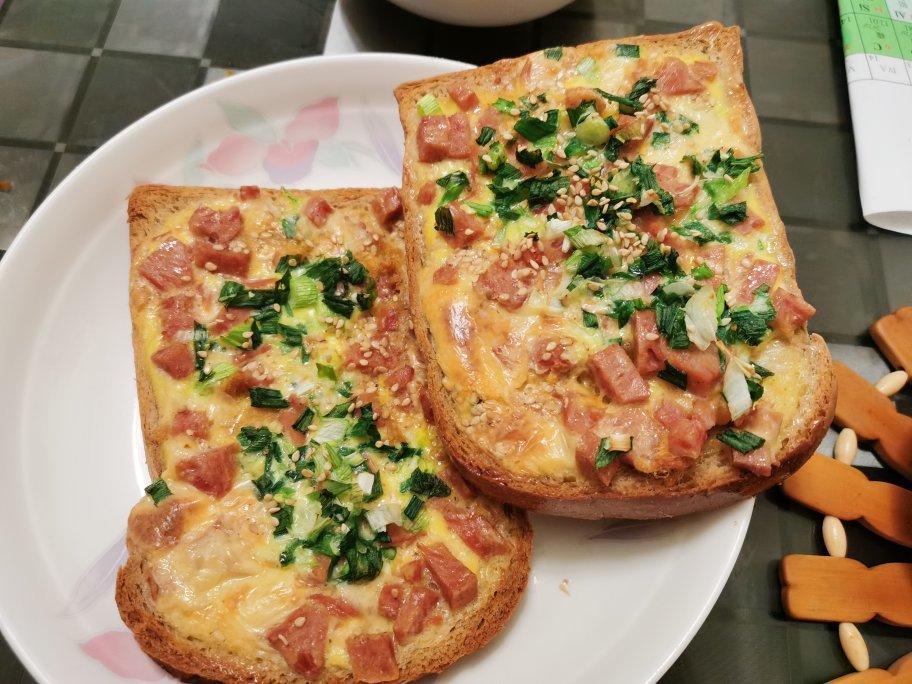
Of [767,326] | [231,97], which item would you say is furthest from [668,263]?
[231,97]

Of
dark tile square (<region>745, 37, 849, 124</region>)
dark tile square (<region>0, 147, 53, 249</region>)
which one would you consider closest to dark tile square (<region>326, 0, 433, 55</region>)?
dark tile square (<region>0, 147, 53, 249</region>)

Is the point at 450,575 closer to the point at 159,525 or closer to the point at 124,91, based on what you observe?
the point at 159,525

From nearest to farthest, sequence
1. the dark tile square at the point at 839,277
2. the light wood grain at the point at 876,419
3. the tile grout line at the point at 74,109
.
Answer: the light wood grain at the point at 876,419 → the dark tile square at the point at 839,277 → the tile grout line at the point at 74,109

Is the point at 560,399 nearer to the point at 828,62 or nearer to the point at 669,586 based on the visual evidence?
the point at 669,586

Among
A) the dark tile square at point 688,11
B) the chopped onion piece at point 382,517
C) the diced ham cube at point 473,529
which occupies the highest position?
the dark tile square at point 688,11

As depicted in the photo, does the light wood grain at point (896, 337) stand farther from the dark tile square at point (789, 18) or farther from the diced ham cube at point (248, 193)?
the diced ham cube at point (248, 193)

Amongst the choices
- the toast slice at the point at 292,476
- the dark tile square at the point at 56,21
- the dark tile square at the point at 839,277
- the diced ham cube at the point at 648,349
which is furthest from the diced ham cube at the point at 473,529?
the dark tile square at the point at 56,21

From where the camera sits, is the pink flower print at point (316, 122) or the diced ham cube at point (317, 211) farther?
the pink flower print at point (316, 122)
